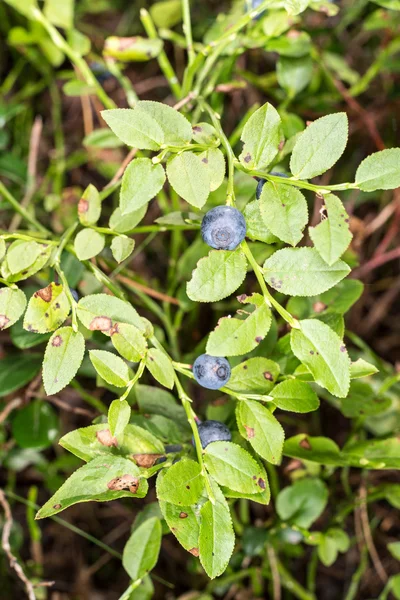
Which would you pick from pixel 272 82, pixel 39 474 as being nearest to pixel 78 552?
pixel 39 474

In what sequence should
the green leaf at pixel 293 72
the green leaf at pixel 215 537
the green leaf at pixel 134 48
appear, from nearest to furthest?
the green leaf at pixel 215 537 < the green leaf at pixel 134 48 < the green leaf at pixel 293 72

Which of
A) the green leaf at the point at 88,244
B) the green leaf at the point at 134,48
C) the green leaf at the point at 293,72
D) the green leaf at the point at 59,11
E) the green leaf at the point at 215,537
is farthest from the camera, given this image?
the green leaf at the point at 59,11

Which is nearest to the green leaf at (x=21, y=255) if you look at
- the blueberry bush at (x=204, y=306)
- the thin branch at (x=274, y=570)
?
the blueberry bush at (x=204, y=306)

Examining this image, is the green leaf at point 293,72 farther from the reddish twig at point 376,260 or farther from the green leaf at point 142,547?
the green leaf at point 142,547

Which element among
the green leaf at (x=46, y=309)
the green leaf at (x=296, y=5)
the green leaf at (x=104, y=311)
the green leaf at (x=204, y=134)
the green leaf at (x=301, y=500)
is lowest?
the green leaf at (x=301, y=500)

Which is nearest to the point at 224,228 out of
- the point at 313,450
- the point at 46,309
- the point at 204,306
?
the point at 46,309

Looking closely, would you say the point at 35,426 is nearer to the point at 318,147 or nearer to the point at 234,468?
the point at 234,468
